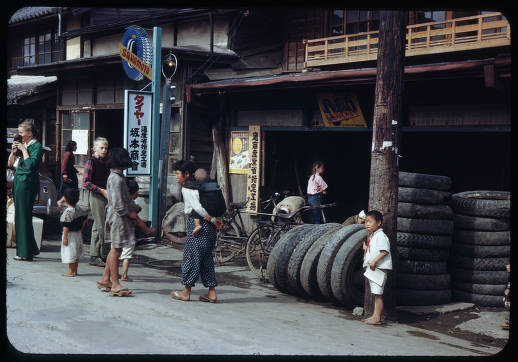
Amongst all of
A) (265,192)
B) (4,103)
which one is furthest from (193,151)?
(4,103)

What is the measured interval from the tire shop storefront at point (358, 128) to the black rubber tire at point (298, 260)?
2897 mm

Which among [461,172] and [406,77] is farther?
[461,172]

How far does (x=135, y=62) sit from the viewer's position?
36.9 ft

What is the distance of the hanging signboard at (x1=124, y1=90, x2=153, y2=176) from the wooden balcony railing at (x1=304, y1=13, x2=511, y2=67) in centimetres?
433

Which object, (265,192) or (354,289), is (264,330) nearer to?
(354,289)

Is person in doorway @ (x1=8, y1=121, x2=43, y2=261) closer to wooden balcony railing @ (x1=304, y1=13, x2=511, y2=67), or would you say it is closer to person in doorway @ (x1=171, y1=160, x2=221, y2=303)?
person in doorway @ (x1=171, y1=160, x2=221, y2=303)

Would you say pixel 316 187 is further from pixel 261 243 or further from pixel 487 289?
pixel 487 289

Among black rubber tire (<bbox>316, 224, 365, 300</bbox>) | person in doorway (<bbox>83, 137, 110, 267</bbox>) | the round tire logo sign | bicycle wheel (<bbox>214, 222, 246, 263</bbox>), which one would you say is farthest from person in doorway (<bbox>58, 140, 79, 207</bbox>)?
black rubber tire (<bbox>316, 224, 365, 300</bbox>)

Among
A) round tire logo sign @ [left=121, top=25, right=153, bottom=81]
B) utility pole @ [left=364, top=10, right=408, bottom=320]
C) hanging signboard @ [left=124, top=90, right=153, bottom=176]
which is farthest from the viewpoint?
round tire logo sign @ [left=121, top=25, right=153, bottom=81]

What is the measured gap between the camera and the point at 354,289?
24.7 feet

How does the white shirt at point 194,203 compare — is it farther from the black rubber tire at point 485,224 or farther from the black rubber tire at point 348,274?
the black rubber tire at point 485,224

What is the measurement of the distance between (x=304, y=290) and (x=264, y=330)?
6.57ft

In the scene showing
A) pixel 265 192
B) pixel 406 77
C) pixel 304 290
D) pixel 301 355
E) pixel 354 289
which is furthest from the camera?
pixel 265 192

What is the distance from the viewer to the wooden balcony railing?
34.9 feet
